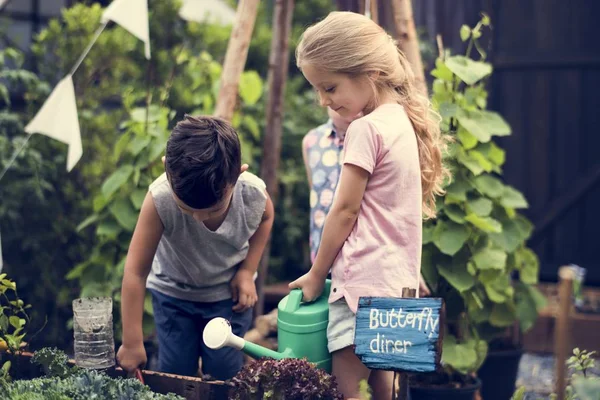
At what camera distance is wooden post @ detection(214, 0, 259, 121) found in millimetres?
3510

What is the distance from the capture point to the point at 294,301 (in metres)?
2.34

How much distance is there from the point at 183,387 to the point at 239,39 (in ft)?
5.59

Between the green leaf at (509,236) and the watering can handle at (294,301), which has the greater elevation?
the watering can handle at (294,301)

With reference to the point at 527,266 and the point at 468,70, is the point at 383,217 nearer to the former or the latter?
the point at 468,70

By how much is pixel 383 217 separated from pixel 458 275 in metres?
1.02

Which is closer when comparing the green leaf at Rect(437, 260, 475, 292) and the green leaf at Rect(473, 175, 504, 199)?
the green leaf at Rect(437, 260, 475, 292)

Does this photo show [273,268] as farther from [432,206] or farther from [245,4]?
[432,206]

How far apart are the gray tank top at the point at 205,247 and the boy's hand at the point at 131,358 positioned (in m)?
0.31

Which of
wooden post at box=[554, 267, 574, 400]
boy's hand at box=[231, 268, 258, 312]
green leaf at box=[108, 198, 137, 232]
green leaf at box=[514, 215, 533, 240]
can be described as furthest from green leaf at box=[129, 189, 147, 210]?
wooden post at box=[554, 267, 574, 400]

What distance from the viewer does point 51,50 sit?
497cm

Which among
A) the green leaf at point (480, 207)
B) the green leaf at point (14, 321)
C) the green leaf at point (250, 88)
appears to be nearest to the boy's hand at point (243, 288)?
the green leaf at point (14, 321)

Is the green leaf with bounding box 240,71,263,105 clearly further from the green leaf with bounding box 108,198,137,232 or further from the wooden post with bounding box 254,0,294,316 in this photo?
the green leaf with bounding box 108,198,137,232

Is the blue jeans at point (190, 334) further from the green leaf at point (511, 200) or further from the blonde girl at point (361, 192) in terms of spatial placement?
the green leaf at point (511, 200)

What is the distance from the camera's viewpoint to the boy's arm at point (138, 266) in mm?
2496
